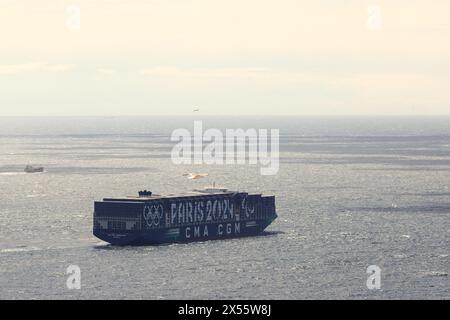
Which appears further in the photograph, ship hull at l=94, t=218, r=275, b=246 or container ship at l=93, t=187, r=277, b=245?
ship hull at l=94, t=218, r=275, b=246

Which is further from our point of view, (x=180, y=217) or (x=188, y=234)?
(x=188, y=234)

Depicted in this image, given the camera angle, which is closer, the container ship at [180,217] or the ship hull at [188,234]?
the container ship at [180,217]

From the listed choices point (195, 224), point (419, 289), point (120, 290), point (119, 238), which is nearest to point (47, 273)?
point (120, 290)

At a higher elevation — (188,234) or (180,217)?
(180,217)

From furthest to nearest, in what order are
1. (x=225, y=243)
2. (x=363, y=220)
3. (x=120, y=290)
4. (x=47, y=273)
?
(x=363, y=220), (x=225, y=243), (x=47, y=273), (x=120, y=290)
